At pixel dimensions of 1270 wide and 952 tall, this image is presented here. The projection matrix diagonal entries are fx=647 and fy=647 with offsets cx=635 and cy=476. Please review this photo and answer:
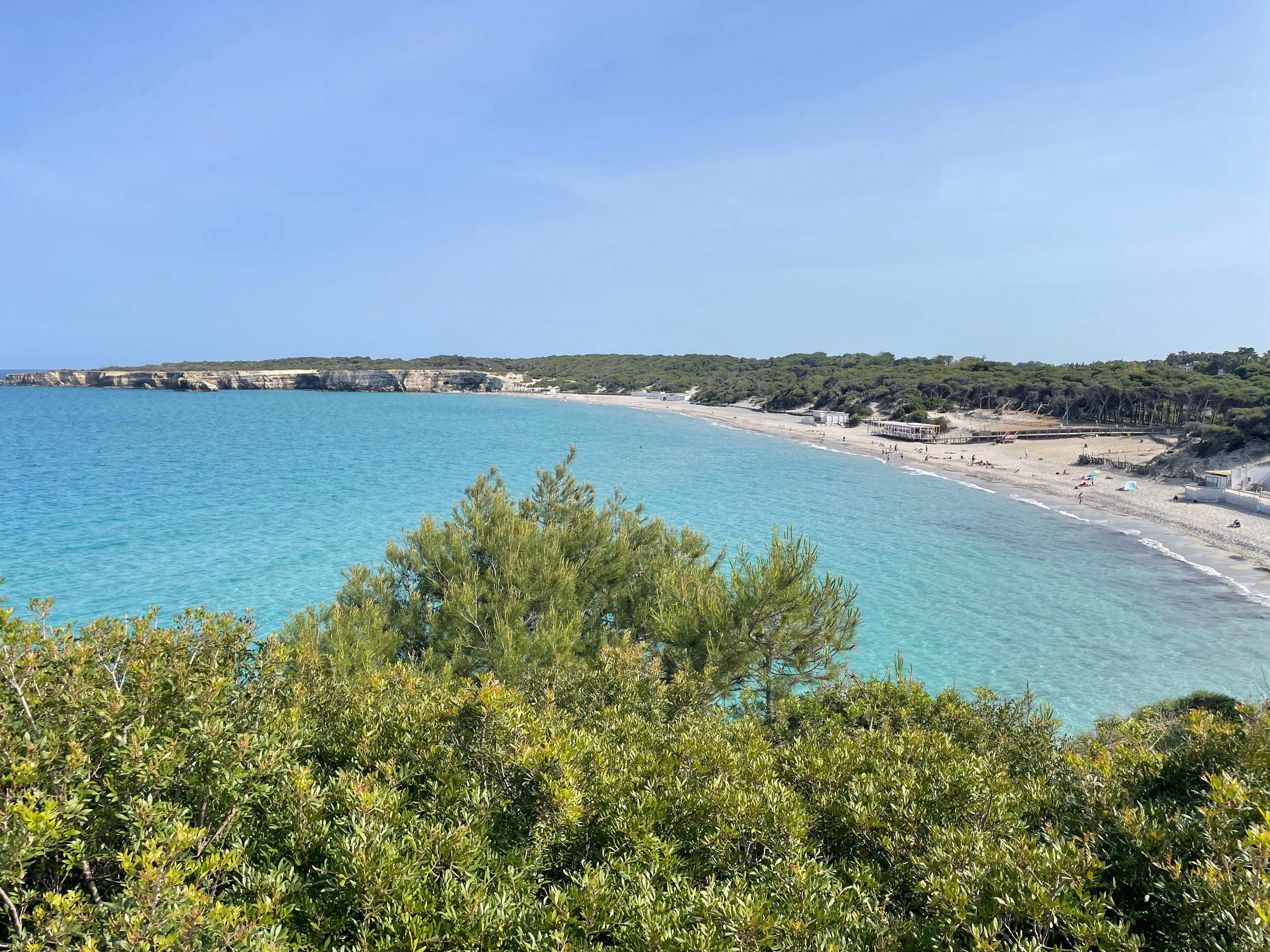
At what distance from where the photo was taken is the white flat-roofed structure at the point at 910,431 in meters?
77.4

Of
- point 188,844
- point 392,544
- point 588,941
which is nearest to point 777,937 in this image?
point 588,941

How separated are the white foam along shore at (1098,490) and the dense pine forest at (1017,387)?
765 cm

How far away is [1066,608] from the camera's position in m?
27.6

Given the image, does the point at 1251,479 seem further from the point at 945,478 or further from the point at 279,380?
the point at 279,380

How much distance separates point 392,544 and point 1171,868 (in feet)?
44.2

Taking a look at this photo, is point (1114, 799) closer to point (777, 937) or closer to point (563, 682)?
point (777, 937)

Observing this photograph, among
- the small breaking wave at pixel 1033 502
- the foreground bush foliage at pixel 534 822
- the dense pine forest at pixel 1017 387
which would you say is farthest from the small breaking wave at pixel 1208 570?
the foreground bush foliage at pixel 534 822

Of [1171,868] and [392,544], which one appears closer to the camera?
[1171,868]

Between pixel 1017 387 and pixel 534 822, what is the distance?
99710 mm

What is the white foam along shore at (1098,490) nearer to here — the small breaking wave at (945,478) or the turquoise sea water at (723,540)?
the small breaking wave at (945,478)

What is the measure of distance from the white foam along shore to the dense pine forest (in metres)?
7.65

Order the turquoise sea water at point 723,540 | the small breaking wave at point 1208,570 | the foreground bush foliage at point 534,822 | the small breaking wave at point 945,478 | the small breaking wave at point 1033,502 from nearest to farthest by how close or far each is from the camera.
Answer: the foreground bush foliage at point 534,822
the turquoise sea water at point 723,540
the small breaking wave at point 1208,570
the small breaking wave at point 1033,502
the small breaking wave at point 945,478

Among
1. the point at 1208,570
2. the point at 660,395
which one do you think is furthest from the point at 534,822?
the point at 660,395

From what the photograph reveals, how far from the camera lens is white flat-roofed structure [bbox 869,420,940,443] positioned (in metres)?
77.4
